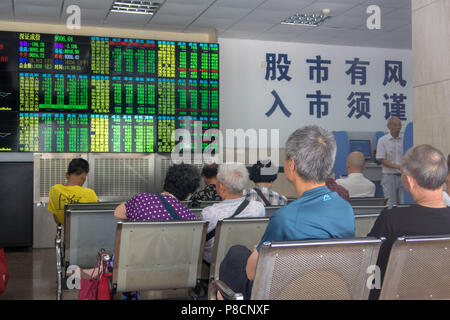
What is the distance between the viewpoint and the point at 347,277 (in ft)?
5.04

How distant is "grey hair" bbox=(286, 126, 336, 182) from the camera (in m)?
1.70

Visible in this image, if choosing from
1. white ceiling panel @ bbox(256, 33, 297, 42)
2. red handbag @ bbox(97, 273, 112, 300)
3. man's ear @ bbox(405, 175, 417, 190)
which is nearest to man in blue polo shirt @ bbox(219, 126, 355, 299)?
man's ear @ bbox(405, 175, 417, 190)

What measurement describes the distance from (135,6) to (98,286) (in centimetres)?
425

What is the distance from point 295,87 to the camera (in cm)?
777

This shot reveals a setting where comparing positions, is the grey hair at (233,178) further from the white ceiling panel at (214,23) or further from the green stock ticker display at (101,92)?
the white ceiling panel at (214,23)

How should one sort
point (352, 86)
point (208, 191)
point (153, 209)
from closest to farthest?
point (153, 209) → point (208, 191) → point (352, 86)

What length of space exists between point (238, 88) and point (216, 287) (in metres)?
5.81

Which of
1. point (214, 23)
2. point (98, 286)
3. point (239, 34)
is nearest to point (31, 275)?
point (98, 286)

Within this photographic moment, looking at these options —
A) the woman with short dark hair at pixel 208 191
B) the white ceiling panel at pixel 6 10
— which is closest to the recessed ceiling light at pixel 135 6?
the white ceiling panel at pixel 6 10

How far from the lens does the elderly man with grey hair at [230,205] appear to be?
2.70 metres

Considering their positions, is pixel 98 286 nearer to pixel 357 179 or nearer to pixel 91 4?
pixel 357 179

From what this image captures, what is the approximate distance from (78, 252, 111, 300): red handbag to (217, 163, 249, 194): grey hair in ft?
2.56

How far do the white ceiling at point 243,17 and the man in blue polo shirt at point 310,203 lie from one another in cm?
442

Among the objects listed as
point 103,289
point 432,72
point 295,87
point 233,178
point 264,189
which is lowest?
point 103,289
